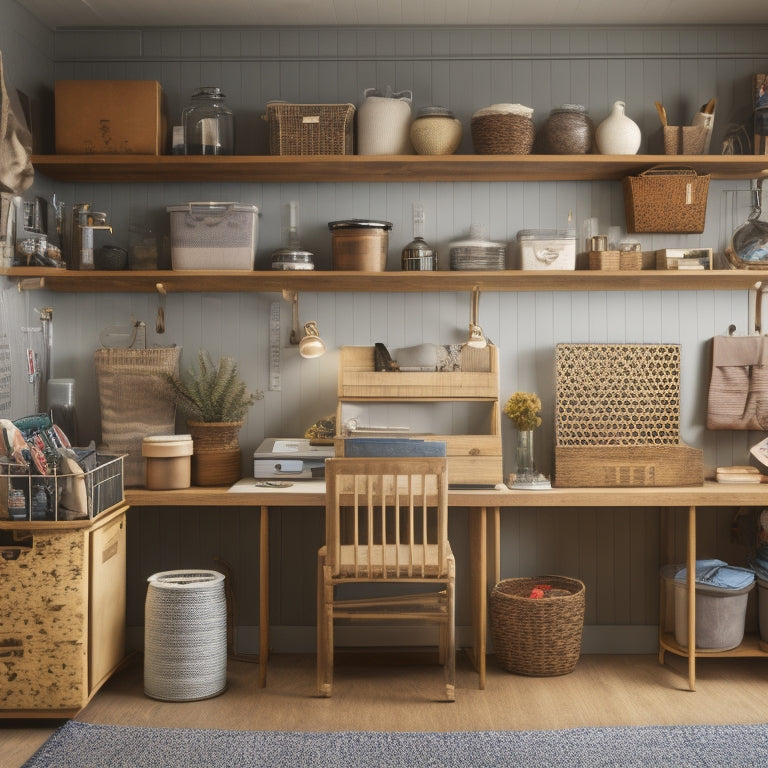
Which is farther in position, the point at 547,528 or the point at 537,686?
the point at 547,528

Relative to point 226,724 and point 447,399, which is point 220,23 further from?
point 226,724

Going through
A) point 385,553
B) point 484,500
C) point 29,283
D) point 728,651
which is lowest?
point 728,651

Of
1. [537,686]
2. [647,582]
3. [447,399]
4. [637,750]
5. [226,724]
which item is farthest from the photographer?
[647,582]

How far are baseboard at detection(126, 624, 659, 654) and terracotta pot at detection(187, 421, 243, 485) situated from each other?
2.50ft

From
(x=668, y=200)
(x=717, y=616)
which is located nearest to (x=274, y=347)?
(x=668, y=200)

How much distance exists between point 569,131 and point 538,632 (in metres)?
2.08

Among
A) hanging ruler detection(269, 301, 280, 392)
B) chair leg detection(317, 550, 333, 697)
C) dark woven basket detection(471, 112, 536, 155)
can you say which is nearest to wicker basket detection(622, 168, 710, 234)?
dark woven basket detection(471, 112, 536, 155)

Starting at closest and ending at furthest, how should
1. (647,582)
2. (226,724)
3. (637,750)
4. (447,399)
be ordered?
(637,750), (226,724), (447,399), (647,582)

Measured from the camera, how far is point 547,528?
162 inches

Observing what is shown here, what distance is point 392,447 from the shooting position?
3402 millimetres

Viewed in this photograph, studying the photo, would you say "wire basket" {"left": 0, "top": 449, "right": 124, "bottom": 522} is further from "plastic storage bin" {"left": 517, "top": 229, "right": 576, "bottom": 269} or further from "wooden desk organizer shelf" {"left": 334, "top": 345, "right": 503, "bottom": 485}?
"plastic storage bin" {"left": 517, "top": 229, "right": 576, "bottom": 269}

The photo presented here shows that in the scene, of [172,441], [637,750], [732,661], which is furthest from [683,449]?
[172,441]

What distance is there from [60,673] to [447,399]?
183cm

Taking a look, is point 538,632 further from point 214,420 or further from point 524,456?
point 214,420
